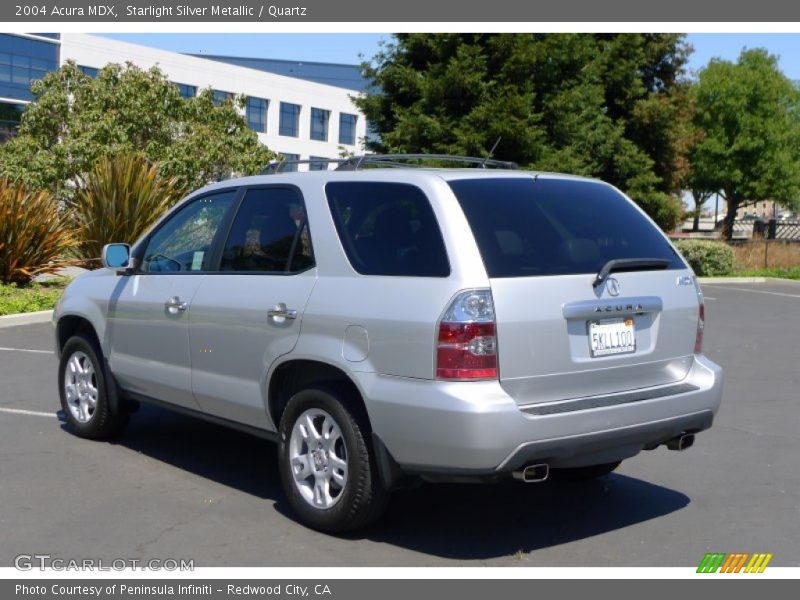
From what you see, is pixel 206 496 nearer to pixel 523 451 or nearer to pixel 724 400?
pixel 523 451

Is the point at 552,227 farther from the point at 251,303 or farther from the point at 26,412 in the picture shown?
the point at 26,412

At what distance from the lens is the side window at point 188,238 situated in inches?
258

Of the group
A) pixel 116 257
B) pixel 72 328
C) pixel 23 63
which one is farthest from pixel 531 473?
pixel 23 63

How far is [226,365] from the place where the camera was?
6.03m

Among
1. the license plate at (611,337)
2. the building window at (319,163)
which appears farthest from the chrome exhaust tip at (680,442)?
the building window at (319,163)

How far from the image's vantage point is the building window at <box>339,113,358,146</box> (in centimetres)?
7956

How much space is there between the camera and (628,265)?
17.4ft

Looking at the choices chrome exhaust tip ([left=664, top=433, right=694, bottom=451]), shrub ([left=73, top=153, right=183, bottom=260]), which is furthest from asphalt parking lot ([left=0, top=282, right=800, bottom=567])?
shrub ([left=73, top=153, right=183, bottom=260])

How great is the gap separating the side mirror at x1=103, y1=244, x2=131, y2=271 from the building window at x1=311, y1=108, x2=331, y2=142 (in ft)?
231

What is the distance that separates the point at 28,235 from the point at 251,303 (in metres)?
12.2

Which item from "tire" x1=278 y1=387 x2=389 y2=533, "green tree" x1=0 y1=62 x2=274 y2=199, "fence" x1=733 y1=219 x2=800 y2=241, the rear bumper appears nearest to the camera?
the rear bumper

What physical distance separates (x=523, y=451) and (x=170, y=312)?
279cm

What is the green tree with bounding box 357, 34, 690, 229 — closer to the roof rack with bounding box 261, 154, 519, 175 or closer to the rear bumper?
the roof rack with bounding box 261, 154, 519, 175
